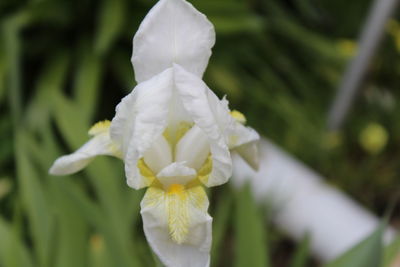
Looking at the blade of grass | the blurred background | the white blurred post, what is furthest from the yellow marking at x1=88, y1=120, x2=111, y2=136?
the white blurred post

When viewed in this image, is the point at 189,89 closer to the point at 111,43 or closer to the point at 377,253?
the point at 377,253

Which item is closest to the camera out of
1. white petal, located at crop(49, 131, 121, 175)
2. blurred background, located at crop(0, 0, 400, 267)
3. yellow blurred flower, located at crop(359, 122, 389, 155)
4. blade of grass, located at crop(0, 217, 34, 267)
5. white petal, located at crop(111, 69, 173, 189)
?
white petal, located at crop(111, 69, 173, 189)

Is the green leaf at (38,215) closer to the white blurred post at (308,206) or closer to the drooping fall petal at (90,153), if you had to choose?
the drooping fall petal at (90,153)

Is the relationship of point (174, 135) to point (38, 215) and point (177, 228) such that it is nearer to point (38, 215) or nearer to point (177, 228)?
point (177, 228)

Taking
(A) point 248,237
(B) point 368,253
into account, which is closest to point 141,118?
(B) point 368,253

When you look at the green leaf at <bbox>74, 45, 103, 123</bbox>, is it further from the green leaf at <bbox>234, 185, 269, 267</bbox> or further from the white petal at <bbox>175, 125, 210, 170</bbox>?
the white petal at <bbox>175, 125, 210, 170</bbox>

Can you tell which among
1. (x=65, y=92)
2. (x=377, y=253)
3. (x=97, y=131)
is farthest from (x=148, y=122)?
(x=65, y=92)

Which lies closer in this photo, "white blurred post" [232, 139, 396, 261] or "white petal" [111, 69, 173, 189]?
"white petal" [111, 69, 173, 189]
